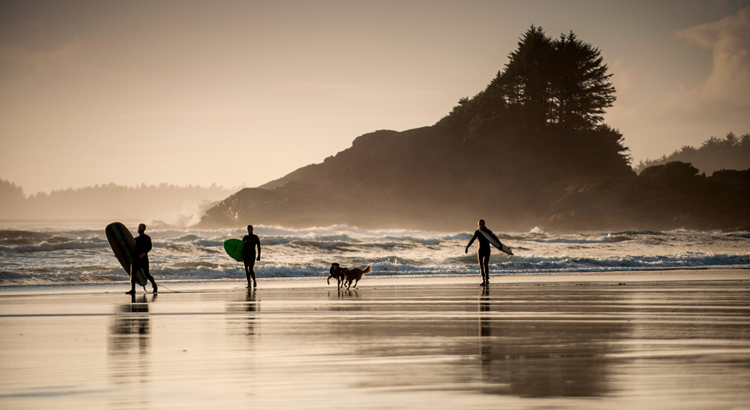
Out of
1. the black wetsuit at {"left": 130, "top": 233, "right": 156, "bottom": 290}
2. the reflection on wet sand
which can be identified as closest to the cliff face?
the black wetsuit at {"left": 130, "top": 233, "right": 156, "bottom": 290}

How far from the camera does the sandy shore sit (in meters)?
4.15

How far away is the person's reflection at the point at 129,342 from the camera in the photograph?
17.2ft

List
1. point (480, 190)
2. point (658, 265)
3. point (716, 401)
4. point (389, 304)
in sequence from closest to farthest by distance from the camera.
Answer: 1. point (716, 401)
2. point (389, 304)
3. point (658, 265)
4. point (480, 190)

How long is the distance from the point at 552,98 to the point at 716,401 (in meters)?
92.9

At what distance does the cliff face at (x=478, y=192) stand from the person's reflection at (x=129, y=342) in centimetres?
7133

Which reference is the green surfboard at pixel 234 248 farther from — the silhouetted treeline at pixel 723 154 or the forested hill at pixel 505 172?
the silhouetted treeline at pixel 723 154

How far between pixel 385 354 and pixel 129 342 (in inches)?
122

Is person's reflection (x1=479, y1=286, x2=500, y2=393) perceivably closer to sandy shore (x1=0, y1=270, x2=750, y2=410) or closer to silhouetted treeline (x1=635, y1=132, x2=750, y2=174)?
sandy shore (x1=0, y1=270, x2=750, y2=410)

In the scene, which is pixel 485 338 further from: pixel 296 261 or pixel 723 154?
pixel 723 154

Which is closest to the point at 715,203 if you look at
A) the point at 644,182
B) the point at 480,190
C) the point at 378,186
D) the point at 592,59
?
the point at 644,182

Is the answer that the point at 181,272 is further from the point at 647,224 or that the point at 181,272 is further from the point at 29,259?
the point at 647,224

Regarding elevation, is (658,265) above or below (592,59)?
below

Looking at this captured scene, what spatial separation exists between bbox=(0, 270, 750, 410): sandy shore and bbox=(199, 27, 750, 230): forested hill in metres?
70.0

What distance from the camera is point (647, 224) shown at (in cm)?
7325
